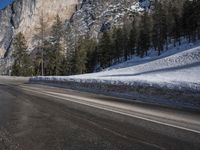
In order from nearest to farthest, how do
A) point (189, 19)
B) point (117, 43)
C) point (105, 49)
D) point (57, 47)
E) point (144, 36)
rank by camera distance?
point (189, 19)
point (57, 47)
point (144, 36)
point (105, 49)
point (117, 43)

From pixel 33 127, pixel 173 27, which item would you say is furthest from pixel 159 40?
pixel 33 127

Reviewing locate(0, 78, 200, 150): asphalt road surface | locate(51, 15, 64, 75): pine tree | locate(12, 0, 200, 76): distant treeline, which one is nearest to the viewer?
locate(0, 78, 200, 150): asphalt road surface

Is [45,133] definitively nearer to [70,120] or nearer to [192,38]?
[70,120]

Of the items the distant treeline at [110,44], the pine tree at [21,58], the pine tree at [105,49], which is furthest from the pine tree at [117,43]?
the pine tree at [21,58]

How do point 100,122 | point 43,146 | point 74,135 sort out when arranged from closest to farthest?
1. point 43,146
2. point 74,135
3. point 100,122

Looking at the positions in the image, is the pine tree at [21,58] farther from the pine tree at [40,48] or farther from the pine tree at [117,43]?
the pine tree at [117,43]

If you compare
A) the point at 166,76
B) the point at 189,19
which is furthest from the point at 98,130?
the point at 189,19

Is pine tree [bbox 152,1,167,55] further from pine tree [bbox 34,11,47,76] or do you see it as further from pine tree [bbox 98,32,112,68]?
pine tree [bbox 34,11,47,76]

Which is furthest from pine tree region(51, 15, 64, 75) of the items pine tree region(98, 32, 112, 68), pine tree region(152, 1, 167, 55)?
pine tree region(152, 1, 167, 55)

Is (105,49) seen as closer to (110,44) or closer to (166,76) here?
(110,44)

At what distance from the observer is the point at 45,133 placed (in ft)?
27.6

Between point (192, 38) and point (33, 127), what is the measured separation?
83963 mm

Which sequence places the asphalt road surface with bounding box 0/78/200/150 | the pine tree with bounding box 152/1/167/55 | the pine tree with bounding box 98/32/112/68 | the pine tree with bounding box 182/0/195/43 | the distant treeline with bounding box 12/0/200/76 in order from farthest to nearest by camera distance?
the pine tree with bounding box 98/32/112/68
the pine tree with bounding box 152/1/167/55
the distant treeline with bounding box 12/0/200/76
the pine tree with bounding box 182/0/195/43
the asphalt road surface with bounding box 0/78/200/150

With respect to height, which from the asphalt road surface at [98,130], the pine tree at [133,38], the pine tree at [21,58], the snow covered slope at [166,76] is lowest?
the asphalt road surface at [98,130]
